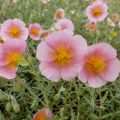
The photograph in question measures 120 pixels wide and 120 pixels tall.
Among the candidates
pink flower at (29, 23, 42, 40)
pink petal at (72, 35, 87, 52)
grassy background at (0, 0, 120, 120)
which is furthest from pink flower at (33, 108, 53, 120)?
pink flower at (29, 23, 42, 40)

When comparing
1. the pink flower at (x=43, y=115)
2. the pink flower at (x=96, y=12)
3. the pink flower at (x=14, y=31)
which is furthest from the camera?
the pink flower at (x=96, y=12)

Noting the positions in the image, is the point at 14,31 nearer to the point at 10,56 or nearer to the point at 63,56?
the point at 10,56

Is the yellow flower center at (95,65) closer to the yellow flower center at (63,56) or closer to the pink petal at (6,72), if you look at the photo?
the yellow flower center at (63,56)

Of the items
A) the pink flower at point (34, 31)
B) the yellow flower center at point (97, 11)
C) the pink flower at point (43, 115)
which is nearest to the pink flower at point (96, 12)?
the yellow flower center at point (97, 11)

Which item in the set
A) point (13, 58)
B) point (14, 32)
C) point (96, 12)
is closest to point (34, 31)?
point (14, 32)

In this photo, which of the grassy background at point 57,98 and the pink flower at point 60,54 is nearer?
the pink flower at point 60,54
